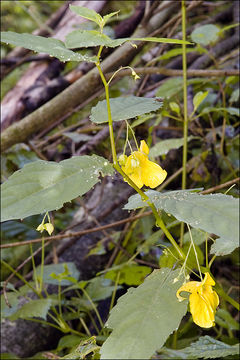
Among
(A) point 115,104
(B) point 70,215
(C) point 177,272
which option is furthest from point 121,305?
(B) point 70,215

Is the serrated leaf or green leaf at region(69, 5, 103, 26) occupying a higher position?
green leaf at region(69, 5, 103, 26)

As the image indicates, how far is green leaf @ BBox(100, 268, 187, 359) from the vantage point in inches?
19.6

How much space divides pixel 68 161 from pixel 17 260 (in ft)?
4.89

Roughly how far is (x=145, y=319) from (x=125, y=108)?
1.05 feet

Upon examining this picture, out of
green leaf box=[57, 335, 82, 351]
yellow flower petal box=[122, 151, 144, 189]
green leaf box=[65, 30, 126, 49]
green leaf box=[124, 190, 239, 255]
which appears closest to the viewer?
green leaf box=[124, 190, 239, 255]

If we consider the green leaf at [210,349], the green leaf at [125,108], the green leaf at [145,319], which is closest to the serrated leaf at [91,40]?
the green leaf at [125,108]

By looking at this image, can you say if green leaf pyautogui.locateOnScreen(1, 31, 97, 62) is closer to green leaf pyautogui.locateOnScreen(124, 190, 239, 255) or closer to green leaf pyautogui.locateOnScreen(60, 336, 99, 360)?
green leaf pyautogui.locateOnScreen(124, 190, 239, 255)

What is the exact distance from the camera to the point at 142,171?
697 mm

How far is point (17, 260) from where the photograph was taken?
1.97 m

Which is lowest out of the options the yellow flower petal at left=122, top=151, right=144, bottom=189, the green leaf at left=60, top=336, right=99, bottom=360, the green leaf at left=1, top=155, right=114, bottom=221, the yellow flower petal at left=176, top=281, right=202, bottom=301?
the green leaf at left=60, top=336, right=99, bottom=360

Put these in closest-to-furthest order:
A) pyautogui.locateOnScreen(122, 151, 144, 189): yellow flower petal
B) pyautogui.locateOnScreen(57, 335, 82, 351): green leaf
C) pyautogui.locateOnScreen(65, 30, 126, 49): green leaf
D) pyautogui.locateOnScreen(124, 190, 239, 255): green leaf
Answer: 1. pyautogui.locateOnScreen(124, 190, 239, 255): green leaf
2. pyautogui.locateOnScreen(65, 30, 126, 49): green leaf
3. pyautogui.locateOnScreen(122, 151, 144, 189): yellow flower petal
4. pyautogui.locateOnScreen(57, 335, 82, 351): green leaf

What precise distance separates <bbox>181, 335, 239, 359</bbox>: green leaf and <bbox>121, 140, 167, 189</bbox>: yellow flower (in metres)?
0.38

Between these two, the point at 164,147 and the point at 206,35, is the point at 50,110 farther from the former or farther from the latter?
the point at 206,35

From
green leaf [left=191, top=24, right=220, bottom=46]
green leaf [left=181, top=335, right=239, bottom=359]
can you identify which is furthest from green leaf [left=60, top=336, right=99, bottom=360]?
green leaf [left=191, top=24, right=220, bottom=46]
